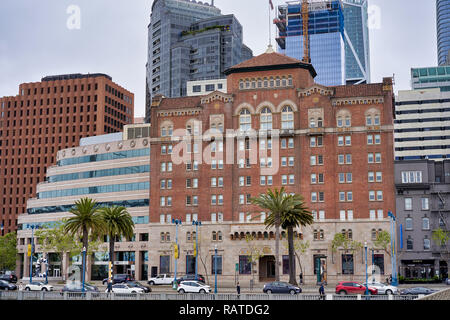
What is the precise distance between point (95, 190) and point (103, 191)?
2.51 m

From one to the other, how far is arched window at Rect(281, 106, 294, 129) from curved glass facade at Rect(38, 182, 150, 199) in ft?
109

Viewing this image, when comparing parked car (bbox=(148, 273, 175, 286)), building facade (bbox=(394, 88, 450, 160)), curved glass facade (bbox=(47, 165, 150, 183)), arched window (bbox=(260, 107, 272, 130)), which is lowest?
parked car (bbox=(148, 273, 175, 286))

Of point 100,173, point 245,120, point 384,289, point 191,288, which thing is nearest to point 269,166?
point 245,120

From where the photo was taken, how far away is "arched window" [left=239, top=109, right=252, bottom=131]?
382 feet

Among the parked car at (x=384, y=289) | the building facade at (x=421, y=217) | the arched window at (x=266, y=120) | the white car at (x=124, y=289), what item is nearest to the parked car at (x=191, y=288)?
the white car at (x=124, y=289)

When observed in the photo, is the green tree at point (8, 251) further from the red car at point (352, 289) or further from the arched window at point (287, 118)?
the red car at point (352, 289)

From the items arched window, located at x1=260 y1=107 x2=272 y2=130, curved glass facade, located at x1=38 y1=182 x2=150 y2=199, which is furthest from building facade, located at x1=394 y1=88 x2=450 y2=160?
curved glass facade, located at x1=38 y1=182 x2=150 y2=199

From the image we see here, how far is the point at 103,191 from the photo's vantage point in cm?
13612

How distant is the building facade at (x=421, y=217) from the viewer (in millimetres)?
110562

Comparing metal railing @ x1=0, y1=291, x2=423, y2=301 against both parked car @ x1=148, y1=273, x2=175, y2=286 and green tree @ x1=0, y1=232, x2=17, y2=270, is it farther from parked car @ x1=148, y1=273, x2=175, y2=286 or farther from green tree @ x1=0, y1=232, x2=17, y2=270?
green tree @ x1=0, y1=232, x2=17, y2=270

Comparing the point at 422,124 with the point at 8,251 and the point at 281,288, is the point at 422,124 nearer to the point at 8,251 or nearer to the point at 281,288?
the point at 8,251

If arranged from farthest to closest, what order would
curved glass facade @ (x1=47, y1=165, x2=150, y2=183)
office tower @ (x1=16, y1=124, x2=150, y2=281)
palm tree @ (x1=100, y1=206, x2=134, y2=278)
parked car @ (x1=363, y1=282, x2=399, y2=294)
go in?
1. curved glass facade @ (x1=47, y1=165, x2=150, y2=183)
2. office tower @ (x1=16, y1=124, x2=150, y2=281)
3. palm tree @ (x1=100, y1=206, x2=134, y2=278)
4. parked car @ (x1=363, y1=282, x2=399, y2=294)

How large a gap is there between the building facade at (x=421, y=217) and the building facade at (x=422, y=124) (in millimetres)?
84660
